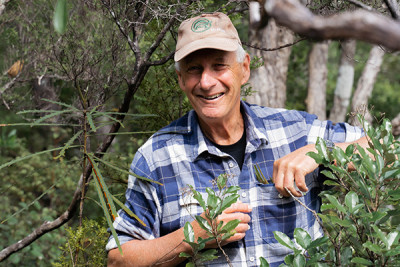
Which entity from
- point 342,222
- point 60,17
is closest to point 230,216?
point 342,222

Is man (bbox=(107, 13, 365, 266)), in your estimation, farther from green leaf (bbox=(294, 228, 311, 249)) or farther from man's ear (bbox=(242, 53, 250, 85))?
green leaf (bbox=(294, 228, 311, 249))

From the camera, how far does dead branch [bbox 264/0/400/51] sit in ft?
1.75

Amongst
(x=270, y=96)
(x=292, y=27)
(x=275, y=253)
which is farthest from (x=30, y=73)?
(x=292, y=27)

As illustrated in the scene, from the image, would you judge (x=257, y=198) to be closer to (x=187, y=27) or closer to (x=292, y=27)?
(x=187, y=27)

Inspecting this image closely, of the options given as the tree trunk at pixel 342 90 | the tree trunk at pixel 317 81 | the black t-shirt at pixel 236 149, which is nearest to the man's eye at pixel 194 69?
the black t-shirt at pixel 236 149

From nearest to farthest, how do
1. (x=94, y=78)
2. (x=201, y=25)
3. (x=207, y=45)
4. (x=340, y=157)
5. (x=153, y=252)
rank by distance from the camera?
(x=340, y=157)
(x=153, y=252)
(x=207, y=45)
(x=201, y=25)
(x=94, y=78)

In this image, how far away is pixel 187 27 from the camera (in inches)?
97.9

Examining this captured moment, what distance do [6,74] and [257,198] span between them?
3425 millimetres

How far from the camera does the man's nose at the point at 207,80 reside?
2.41 m

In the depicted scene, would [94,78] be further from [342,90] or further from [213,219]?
[342,90]

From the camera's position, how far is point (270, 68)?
528cm

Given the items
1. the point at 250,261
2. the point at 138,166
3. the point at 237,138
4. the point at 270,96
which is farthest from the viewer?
the point at 270,96

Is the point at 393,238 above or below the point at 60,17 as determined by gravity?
below

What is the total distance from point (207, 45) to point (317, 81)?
5.67 metres
